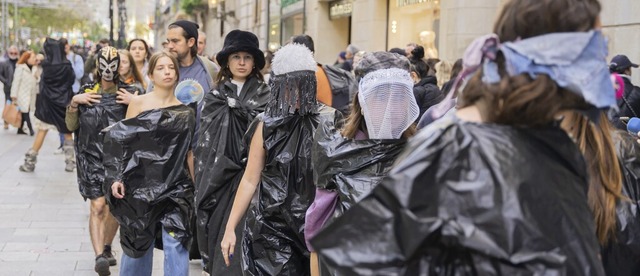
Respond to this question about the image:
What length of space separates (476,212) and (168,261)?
4.13 meters

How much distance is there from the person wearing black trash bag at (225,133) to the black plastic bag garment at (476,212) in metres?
3.36

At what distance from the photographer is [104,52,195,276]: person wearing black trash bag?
19.5 feet

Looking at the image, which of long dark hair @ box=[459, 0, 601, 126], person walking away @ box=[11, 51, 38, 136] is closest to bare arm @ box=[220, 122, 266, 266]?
long dark hair @ box=[459, 0, 601, 126]

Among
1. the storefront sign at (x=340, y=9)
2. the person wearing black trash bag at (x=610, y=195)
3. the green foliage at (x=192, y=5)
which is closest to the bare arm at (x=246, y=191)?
the person wearing black trash bag at (x=610, y=195)

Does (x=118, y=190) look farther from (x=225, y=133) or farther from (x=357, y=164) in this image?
(x=357, y=164)

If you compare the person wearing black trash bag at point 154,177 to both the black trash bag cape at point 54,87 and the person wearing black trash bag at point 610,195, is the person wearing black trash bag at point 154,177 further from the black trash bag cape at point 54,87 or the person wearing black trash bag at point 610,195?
the black trash bag cape at point 54,87

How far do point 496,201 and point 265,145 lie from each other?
281 centimetres

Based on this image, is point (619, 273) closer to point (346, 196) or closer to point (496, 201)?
point (496, 201)

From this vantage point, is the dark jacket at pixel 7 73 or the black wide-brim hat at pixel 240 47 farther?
the dark jacket at pixel 7 73

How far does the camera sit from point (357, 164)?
362 cm

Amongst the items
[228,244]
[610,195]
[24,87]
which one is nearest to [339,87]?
[228,244]

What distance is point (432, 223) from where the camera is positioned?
79.4 inches

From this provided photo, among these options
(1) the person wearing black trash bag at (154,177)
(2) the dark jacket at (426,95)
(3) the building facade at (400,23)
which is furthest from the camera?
(3) the building facade at (400,23)

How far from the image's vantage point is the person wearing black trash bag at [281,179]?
4.71 m
